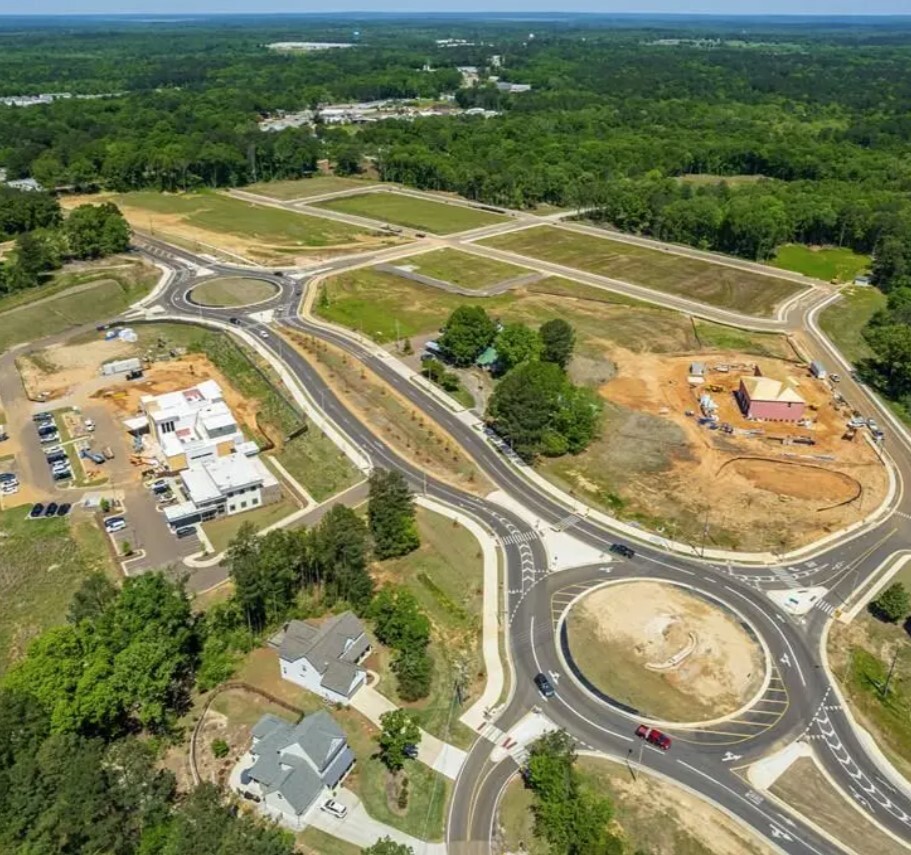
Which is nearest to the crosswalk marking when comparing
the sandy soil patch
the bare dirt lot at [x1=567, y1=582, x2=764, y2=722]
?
the bare dirt lot at [x1=567, y1=582, x2=764, y2=722]

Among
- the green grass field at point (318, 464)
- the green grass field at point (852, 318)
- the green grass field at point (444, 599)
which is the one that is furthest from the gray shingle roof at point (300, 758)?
the green grass field at point (852, 318)

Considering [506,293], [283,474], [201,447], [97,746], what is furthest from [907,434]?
[97,746]

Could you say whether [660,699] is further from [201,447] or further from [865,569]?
[201,447]

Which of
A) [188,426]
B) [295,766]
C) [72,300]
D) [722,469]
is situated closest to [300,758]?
[295,766]

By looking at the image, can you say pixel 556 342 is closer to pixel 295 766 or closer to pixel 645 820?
pixel 645 820

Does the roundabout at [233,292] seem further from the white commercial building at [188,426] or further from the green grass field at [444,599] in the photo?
the green grass field at [444,599]

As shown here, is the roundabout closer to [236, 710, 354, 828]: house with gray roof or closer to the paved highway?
the paved highway

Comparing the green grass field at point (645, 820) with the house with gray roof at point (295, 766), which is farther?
the house with gray roof at point (295, 766)
